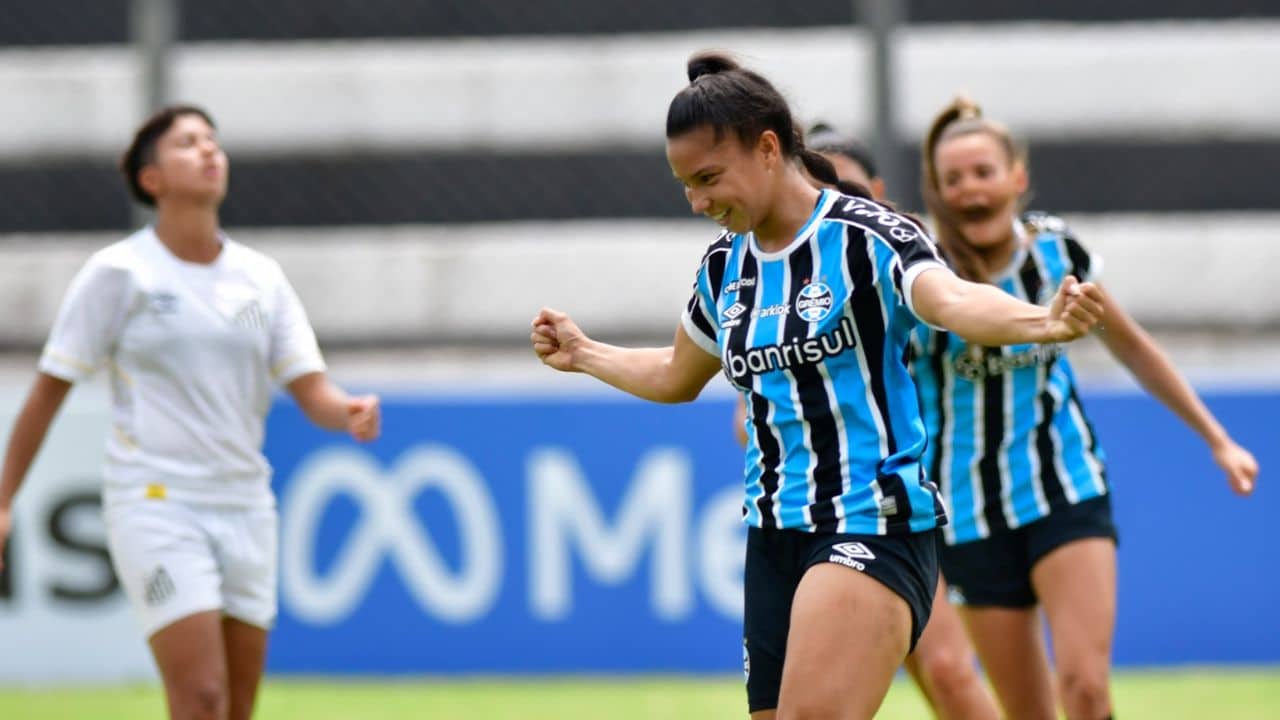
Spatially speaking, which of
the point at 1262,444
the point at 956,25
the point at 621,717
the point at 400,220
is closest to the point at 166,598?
the point at 621,717

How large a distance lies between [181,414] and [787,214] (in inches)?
86.7

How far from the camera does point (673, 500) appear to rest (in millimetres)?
8766

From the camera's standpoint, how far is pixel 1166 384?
5250mm

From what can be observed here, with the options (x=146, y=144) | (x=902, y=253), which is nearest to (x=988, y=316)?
(x=902, y=253)

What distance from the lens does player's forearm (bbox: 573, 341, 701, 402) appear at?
421 centimetres

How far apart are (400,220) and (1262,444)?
5.46 m

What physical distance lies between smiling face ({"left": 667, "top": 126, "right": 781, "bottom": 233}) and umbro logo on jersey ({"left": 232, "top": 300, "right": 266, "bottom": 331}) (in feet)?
6.58

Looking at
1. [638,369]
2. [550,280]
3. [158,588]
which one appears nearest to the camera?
[638,369]

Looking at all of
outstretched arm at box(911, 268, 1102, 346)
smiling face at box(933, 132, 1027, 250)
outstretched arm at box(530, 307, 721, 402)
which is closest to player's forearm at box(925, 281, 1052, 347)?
outstretched arm at box(911, 268, 1102, 346)

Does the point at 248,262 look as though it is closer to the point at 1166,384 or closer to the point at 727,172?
the point at 727,172

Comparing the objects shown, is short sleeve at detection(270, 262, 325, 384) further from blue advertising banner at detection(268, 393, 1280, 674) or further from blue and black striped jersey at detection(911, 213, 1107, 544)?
blue advertising banner at detection(268, 393, 1280, 674)

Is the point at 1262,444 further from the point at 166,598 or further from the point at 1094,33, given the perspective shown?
the point at 166,598

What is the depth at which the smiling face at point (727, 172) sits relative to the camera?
12.3 ft

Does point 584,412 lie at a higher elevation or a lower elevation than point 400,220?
lower
